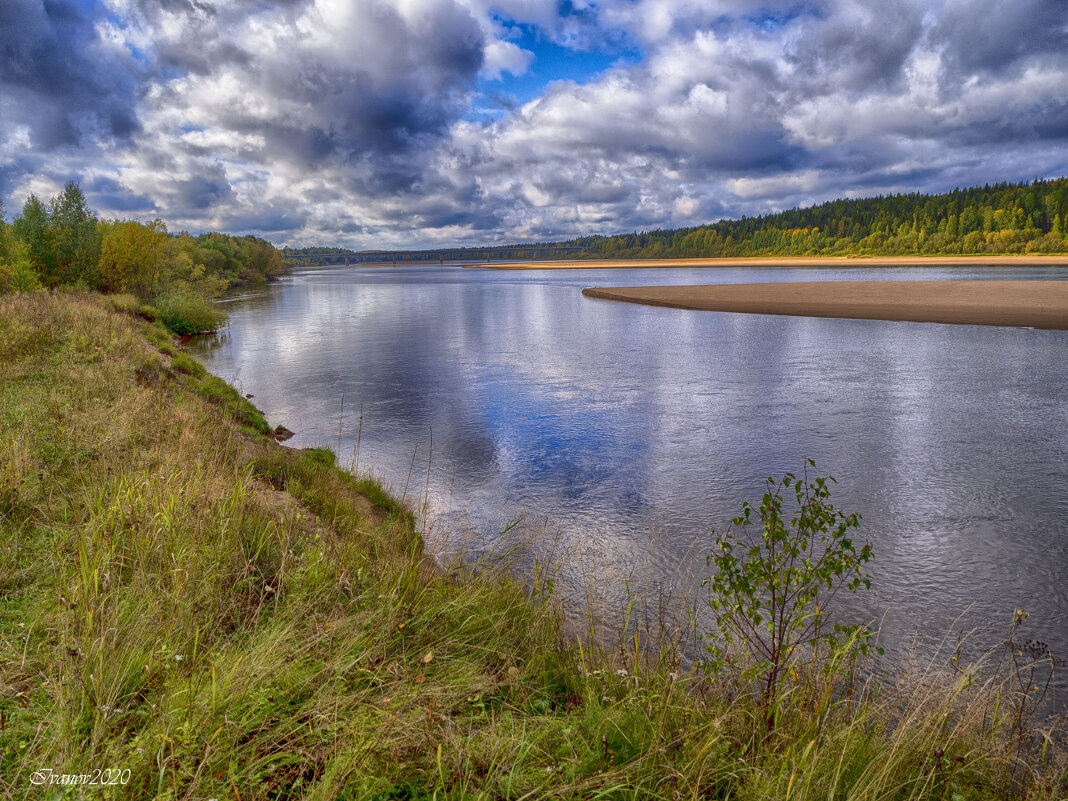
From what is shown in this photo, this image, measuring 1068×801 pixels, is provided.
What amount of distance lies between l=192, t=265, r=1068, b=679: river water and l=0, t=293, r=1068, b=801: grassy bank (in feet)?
8.17

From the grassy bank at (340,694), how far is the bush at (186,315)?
4198 cm

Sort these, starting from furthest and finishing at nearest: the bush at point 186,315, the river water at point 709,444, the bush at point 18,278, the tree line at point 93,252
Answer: the tree line at point 93,252, the bush at point 186,315, the bush at point 18,278, the river water at point 709,444

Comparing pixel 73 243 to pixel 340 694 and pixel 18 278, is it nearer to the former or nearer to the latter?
pixel 18 278

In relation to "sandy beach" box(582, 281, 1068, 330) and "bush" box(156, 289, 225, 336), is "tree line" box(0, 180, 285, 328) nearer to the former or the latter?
"bush" box(156, 289, 225, 336)

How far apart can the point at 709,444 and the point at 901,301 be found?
44844 millimetres

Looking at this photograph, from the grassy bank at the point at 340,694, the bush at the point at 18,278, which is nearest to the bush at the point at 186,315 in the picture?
the bush at the point at 18,278

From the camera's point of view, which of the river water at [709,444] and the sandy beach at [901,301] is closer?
the river water at [709,444]

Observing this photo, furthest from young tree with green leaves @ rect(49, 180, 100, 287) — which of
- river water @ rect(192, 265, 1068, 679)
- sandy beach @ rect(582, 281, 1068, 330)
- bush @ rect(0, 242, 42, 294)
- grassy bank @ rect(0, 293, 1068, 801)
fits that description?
grassy bank @ rect(0, 293, 1068, 801)

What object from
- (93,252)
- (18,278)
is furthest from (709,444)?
(93,252)

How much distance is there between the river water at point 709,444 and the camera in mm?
9133

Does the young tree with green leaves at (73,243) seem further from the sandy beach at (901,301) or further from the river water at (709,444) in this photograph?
the sandy beach at (901,301)

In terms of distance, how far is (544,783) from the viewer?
3.42 meters

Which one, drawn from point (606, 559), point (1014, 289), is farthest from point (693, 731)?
point (1014, 289)

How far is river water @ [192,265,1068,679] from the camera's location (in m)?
9.13
